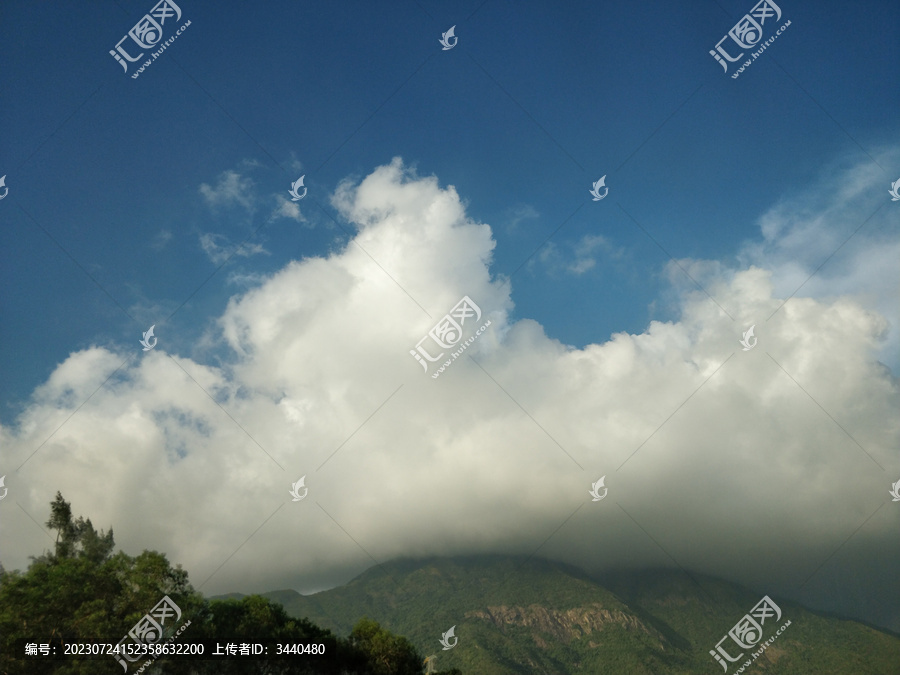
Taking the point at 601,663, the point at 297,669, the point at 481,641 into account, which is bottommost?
the point at 601,663

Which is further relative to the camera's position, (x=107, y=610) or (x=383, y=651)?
(x=383, y=651)

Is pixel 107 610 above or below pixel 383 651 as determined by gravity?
above

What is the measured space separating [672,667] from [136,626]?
21151cm

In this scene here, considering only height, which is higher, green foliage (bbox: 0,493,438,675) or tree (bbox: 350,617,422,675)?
green foliage (bbox: 0,493,438,675)

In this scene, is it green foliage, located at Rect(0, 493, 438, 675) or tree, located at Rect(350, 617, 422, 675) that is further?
tree, located at Rect(350, 617, 422, 675)

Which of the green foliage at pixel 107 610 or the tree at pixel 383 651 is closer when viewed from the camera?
the green foliage at pixel 107 610

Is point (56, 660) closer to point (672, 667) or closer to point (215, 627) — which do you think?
point (215, 627)

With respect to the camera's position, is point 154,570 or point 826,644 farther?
point 826,644

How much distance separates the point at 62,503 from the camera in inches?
1690

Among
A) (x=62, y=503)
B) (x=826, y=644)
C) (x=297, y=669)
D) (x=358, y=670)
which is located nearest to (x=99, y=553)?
(x=62, y=503)

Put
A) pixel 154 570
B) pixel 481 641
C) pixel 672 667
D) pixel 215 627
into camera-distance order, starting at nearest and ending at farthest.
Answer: pixel 154 570 → pixel 215 627 → pixel 481 641 → pixel 672 667

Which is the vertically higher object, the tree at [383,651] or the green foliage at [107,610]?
the green foliage at [107,610]

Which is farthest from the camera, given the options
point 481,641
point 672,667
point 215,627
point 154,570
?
point 672,667

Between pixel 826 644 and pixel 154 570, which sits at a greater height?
pixel 154 570
